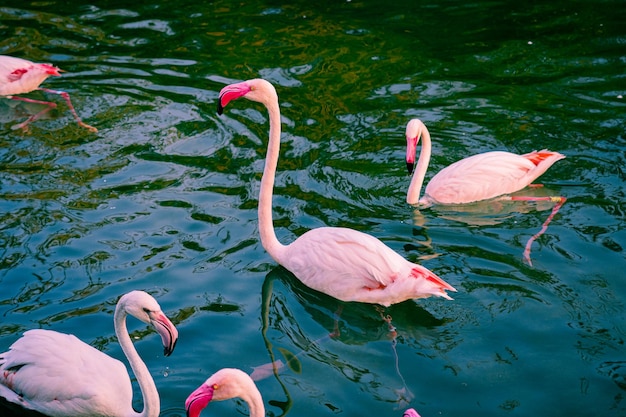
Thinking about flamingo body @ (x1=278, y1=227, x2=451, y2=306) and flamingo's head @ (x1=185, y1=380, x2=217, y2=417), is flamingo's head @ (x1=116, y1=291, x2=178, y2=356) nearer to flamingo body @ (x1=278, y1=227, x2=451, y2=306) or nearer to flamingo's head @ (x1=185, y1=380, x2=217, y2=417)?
flamingo's head @ (x1=185, y1=380, x2=217, y2=417)

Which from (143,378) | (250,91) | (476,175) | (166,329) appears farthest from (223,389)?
(476,175)

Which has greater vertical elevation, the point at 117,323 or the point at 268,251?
the point at 117,323

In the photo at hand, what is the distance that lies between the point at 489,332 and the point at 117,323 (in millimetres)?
2272

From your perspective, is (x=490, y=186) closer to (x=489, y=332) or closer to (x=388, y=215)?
(x=388, y=215)

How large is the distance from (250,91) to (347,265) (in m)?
1.37

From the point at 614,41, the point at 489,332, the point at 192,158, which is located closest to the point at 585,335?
the point at 489,332

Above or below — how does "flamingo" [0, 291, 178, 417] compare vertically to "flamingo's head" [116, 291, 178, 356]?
below

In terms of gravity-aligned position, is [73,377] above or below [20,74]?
below

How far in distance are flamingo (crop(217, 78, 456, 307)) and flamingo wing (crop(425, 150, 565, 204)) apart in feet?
4.87

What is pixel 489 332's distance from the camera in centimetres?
502

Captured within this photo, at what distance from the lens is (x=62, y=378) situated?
168 inches

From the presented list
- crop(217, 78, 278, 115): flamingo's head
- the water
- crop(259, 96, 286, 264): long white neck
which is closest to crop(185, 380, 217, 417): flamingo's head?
the water

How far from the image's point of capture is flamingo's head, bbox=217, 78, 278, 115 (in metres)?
5.34

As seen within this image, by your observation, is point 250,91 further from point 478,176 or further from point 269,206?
point 478,176
